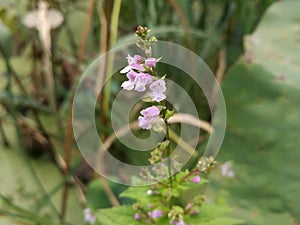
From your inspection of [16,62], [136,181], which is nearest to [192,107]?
[136,181]

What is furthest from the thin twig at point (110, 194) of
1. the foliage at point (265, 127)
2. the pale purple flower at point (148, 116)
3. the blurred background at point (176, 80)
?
the pale purple flower at point (148, 116)

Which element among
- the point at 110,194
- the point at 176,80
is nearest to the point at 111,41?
the point at 176,80

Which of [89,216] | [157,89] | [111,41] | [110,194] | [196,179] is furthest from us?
[111,41]

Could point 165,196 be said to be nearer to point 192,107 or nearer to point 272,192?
point 272,192

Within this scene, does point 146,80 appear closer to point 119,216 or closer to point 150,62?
point 150,62

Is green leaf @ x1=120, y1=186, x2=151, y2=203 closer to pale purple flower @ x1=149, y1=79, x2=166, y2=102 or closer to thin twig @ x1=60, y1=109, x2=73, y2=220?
pale purple flower @ x1=149, y1=79, x2=166, y2=102

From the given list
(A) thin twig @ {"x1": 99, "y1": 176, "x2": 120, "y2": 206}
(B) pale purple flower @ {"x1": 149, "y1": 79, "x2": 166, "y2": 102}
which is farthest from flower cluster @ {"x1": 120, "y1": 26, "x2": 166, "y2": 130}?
(A) thin twig @ {"x1": 99, "y1": 176, "x2": 120, "y2": 206}
